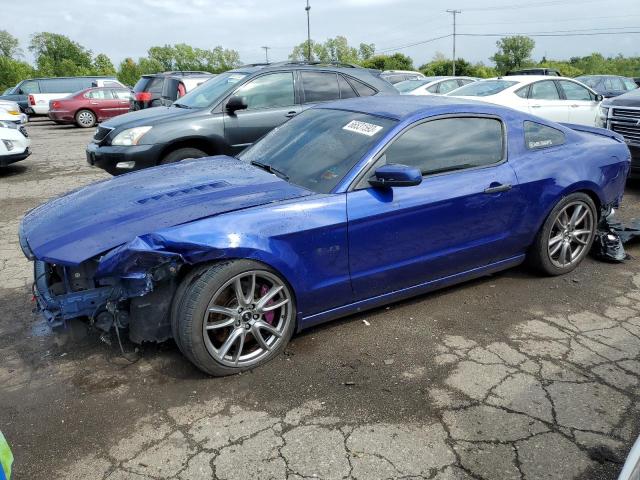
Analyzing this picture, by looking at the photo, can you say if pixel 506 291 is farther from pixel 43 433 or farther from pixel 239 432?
pixel 43 433

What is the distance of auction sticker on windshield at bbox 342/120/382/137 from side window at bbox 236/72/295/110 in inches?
134

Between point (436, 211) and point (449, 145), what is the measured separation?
1.80 ft

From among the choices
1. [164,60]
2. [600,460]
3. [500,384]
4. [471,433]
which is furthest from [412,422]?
[164,60]

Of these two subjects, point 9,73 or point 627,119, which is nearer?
point 627,119

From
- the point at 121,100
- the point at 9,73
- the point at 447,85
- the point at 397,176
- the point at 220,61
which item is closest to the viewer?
the point at 397,176

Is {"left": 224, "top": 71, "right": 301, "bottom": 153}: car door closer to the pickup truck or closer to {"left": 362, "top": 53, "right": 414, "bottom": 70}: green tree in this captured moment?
the pickup truck

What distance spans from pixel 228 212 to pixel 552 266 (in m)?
2.82

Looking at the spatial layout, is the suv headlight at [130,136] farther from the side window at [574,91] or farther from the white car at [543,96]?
the side window at [574,91]

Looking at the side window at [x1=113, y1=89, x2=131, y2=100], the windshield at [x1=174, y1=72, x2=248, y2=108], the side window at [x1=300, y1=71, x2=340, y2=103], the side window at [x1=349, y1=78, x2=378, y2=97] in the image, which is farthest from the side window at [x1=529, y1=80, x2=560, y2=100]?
the side window at [x1=113, y1=89, x2=131, y2=100]

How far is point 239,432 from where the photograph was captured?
262 centimetres

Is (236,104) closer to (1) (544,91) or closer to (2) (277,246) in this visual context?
(2) (277,246)

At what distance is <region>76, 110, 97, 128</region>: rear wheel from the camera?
60.5 feet

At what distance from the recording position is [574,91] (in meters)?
10.4

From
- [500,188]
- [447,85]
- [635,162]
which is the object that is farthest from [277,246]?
[447,85]
